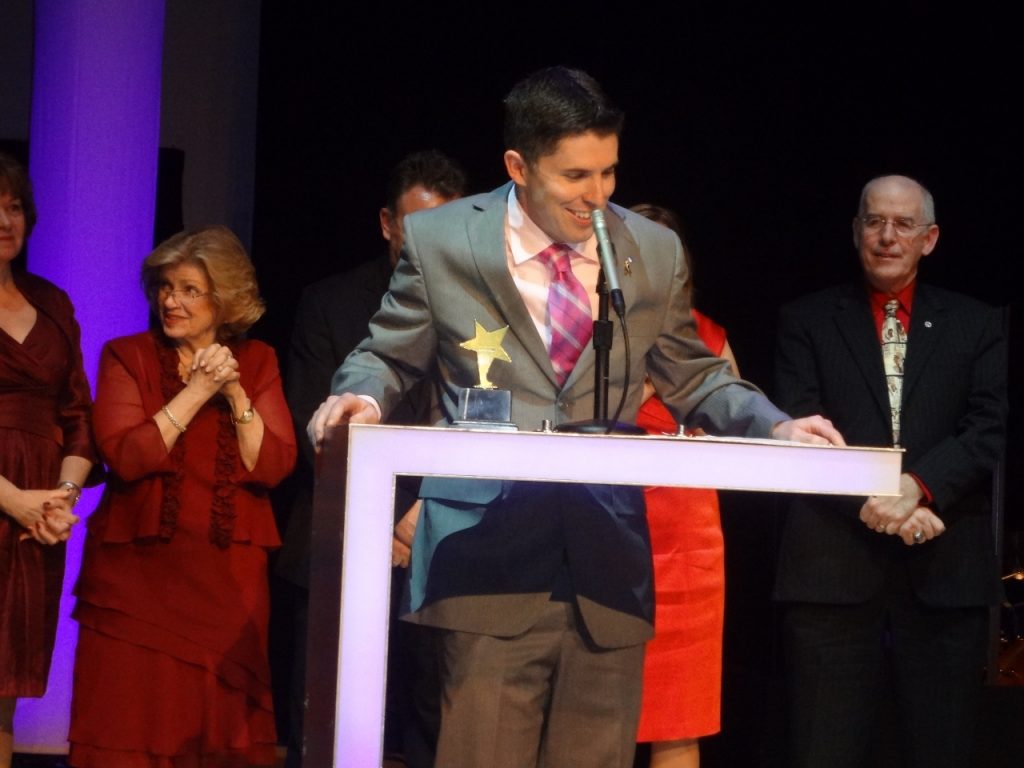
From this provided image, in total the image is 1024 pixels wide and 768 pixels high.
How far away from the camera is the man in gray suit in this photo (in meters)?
2.55

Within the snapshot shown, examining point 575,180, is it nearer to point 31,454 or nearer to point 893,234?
point 893,234

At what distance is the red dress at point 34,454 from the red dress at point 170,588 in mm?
220

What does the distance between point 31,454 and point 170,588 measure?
0.59 meters

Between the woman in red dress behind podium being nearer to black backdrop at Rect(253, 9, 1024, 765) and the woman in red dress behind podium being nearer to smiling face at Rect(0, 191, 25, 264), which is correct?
black backdrop at Rect(253, 9, 1024, 765)

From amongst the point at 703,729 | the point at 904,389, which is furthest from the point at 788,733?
the point at 904,389

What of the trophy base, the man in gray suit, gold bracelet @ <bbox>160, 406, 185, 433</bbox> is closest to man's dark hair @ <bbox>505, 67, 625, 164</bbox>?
the man in gray suit

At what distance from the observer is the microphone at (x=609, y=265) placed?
2462 mm

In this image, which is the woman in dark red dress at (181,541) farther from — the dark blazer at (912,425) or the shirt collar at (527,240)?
the dark blazer at (912,425)

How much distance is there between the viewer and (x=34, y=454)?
401cm

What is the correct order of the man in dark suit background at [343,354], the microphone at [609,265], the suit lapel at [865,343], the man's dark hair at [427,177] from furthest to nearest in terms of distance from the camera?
the man's dark hair at [427,177] → the man in dark suit background at [343,354] → the suit lapel at [865,343] → the microphone at [609,265]

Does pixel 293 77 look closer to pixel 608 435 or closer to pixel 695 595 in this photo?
pixel 695 595

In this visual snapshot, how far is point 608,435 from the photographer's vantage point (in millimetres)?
2133

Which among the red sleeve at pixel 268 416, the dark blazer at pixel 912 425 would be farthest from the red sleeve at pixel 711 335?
the red sleeve at pixel 268 416

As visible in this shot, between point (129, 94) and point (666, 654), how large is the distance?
2.55 m
